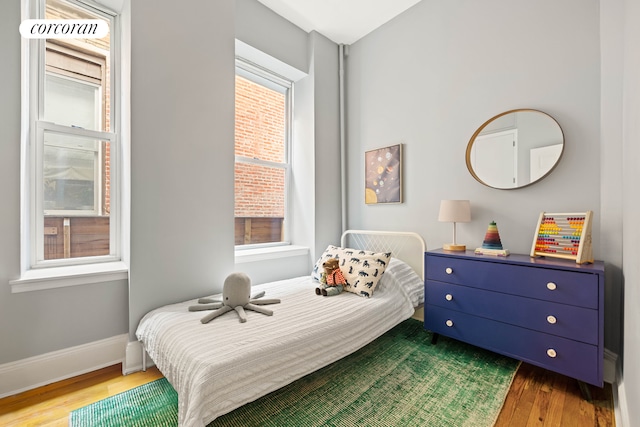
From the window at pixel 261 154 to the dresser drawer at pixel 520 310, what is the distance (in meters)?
1.81

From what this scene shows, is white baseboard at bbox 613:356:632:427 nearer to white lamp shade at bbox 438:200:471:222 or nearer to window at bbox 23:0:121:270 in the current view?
white lamp shade at bbox 438:200:471:222

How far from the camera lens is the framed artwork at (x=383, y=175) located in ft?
9.40

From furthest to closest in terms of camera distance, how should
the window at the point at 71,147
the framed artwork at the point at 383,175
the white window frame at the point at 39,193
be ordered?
the framed artwork at the point at 383,175
the window at the point at 71,147
the white window frame at the point at 39,193

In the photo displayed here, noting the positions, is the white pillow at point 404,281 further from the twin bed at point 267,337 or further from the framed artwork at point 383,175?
the framed artwork at point 383,175

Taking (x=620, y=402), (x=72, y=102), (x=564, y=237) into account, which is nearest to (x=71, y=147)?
(x=72, y=102)

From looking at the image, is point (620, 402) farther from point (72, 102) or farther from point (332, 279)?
point (72, 102)

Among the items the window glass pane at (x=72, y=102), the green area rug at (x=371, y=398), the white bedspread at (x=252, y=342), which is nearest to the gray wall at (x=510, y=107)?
the green area rug at (x=371, y=398)

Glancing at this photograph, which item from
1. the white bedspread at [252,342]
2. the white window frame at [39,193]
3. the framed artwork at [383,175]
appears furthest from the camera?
the framed artwork at [383,175]

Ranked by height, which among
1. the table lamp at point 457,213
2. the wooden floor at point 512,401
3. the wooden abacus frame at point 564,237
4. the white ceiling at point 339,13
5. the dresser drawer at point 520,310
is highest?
the white ceiling at point 339,13

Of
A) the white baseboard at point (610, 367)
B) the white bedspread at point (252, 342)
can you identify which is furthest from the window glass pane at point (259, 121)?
the white baseboard at point (610, 367)

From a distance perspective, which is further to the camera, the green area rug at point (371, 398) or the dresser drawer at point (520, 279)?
the dresser drawer at point (520, 279)

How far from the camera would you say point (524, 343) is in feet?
5.69

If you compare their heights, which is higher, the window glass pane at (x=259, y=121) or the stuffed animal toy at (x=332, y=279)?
the window glass pane at (x=259, y=121)

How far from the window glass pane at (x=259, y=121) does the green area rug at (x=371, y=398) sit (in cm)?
219
